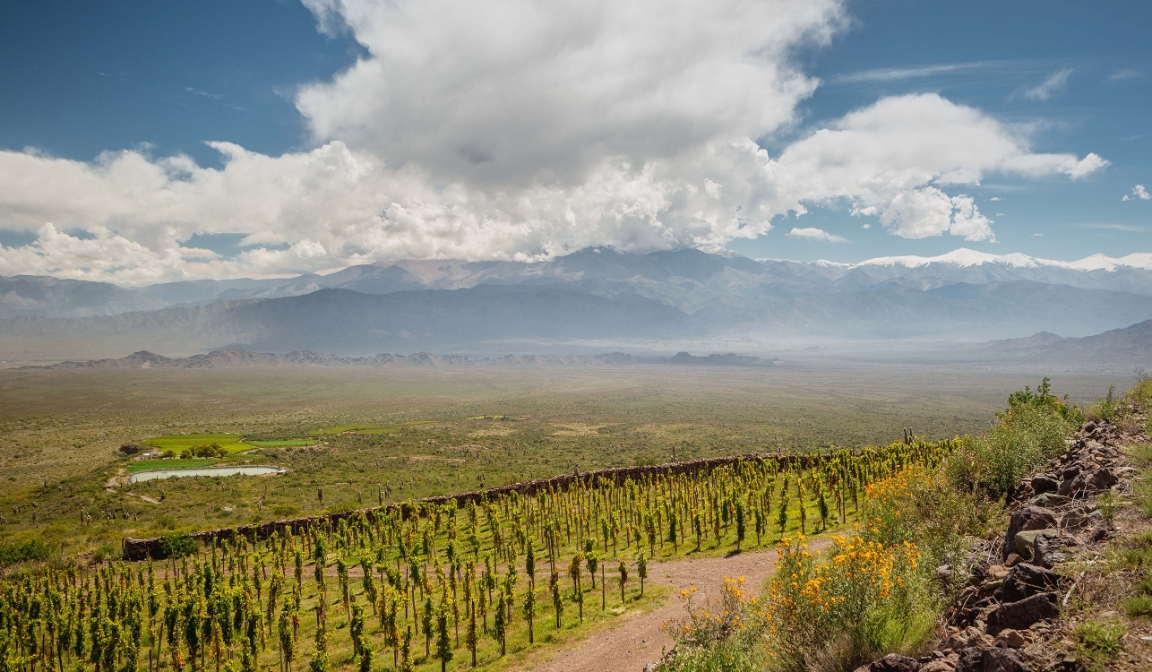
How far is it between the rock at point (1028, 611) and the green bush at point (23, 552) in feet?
136

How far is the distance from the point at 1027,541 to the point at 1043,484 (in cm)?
574

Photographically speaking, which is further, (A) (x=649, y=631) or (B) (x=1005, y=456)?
(A) (x=649, y=631)

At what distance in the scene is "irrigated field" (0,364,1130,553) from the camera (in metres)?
43.1

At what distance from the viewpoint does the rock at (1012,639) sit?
7246 millimetres

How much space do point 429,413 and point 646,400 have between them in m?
54.1

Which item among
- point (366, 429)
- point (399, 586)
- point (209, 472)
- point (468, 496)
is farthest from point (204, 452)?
point (399, 586)

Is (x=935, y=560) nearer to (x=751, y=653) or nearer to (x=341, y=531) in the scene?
(x=751, y=653)

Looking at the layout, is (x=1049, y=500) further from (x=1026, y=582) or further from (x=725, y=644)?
(x=725, y=644)

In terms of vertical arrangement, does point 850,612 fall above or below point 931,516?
below

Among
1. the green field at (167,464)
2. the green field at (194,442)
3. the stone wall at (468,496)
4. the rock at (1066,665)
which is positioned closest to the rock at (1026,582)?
the rock at (1066,665)

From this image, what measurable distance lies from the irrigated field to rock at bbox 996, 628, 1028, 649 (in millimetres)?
40356

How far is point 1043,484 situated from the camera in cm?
1403

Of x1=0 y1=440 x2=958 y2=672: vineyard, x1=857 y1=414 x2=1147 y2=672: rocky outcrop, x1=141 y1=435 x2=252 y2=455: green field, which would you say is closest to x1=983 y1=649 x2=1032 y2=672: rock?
x1=857 y1=414 x2=1147 y2=672: rocky outcrop

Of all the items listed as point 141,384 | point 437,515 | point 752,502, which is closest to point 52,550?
point 437,515
